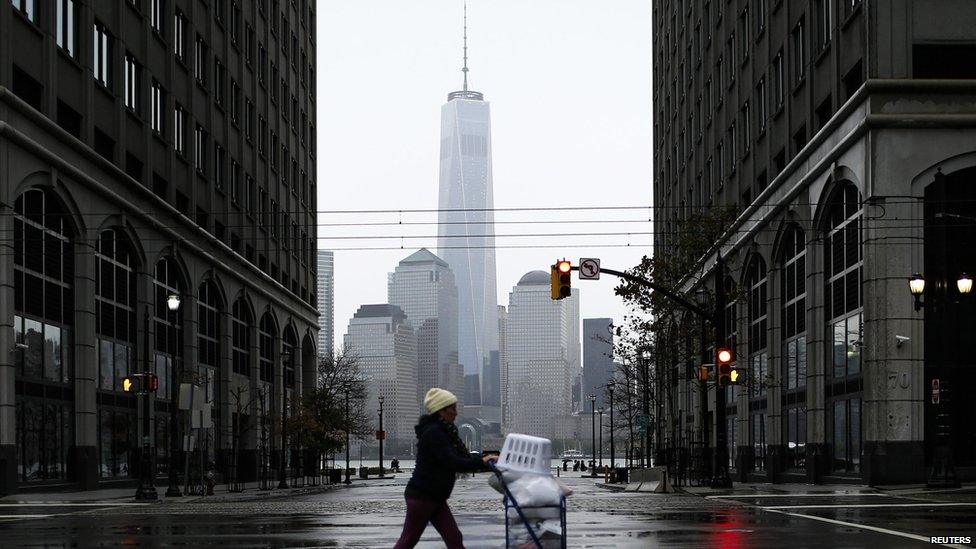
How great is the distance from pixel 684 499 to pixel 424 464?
21.2 meters

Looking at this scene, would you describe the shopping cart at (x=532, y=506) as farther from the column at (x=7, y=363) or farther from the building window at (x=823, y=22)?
the building window at (x=823, y=22)

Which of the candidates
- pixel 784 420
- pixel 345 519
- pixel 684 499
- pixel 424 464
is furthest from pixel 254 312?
pixel 424 464

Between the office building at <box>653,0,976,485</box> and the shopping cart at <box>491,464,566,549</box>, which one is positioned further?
the office building at <box>653,0,976,485</box>

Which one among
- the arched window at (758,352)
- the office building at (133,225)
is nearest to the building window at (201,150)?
the office building at (133,225)

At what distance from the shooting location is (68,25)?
1681 inches

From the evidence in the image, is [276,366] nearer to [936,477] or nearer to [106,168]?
[106,168]

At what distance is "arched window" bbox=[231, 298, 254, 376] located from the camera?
68338 mm

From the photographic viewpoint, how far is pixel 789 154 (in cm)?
4700

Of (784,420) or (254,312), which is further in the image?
(254,312)

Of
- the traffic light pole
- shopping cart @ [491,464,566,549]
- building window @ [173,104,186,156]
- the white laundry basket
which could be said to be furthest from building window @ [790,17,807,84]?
shopping cart @ [491,464,566,549]

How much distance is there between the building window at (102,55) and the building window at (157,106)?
5815 mm

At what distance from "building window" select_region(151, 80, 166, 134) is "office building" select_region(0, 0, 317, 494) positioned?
0.44ft

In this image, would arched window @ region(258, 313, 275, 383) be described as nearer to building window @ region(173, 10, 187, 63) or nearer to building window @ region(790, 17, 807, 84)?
building window @ region(173, 10, 187, 63)

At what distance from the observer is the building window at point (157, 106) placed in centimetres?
5344
